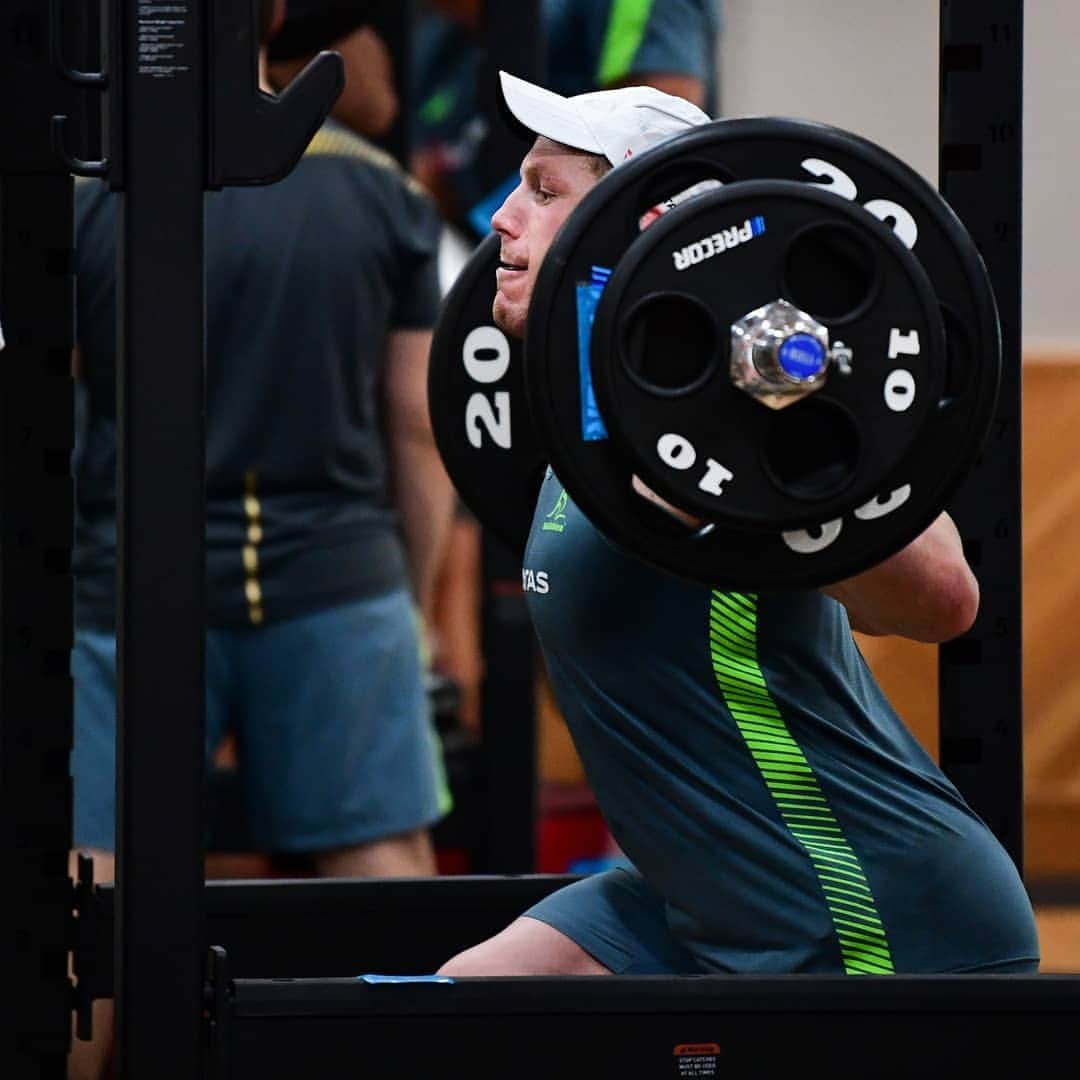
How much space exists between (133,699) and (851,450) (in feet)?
2.02

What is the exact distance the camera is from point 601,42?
4156 mm

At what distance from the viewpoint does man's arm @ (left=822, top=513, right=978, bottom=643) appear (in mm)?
1830

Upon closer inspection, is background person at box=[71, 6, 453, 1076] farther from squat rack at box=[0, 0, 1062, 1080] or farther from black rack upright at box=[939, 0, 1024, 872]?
squat rack at box=[0, 0, 1062, 1080]

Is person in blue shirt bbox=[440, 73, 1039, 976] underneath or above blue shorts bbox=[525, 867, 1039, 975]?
above

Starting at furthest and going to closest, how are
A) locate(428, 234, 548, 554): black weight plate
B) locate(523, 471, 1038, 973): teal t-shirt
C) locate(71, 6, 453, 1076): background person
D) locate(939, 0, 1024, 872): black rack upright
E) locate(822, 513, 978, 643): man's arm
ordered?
1. locate(71, 6, 453, 1076): background person
2. locate(428, 234, 548, 554): black weight plate
3. locate(939, 0, 1024, 872): black rack upright
4. locate(523, 471, 1038, 973): teal t-shirt
5. locate(822, 513, 978, 643): man's arm

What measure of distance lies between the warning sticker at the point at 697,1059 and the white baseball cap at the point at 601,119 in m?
0.76

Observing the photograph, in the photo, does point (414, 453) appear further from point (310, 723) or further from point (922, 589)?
point (922, 589)

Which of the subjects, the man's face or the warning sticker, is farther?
the man's face

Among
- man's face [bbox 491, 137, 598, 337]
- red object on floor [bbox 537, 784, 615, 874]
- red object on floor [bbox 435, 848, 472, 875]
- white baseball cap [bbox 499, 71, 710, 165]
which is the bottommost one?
red object on floor [bbox 537, 784, 615, 874]

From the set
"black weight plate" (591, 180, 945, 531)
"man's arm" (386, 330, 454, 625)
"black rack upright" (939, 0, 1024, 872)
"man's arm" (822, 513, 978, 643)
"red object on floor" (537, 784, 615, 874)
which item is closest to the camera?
"black weight plate" (591, 180, 945, 531)

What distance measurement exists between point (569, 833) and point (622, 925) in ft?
8.56

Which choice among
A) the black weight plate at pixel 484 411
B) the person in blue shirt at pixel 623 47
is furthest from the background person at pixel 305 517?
the black weight plate at pixel 484 411

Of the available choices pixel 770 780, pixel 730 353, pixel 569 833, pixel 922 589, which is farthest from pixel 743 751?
pixel 569 833

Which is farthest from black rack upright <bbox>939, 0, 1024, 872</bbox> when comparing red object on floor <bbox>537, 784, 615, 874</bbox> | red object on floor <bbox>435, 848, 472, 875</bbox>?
red object on floor <bbox>537, 784, 615, 874</bbox>
